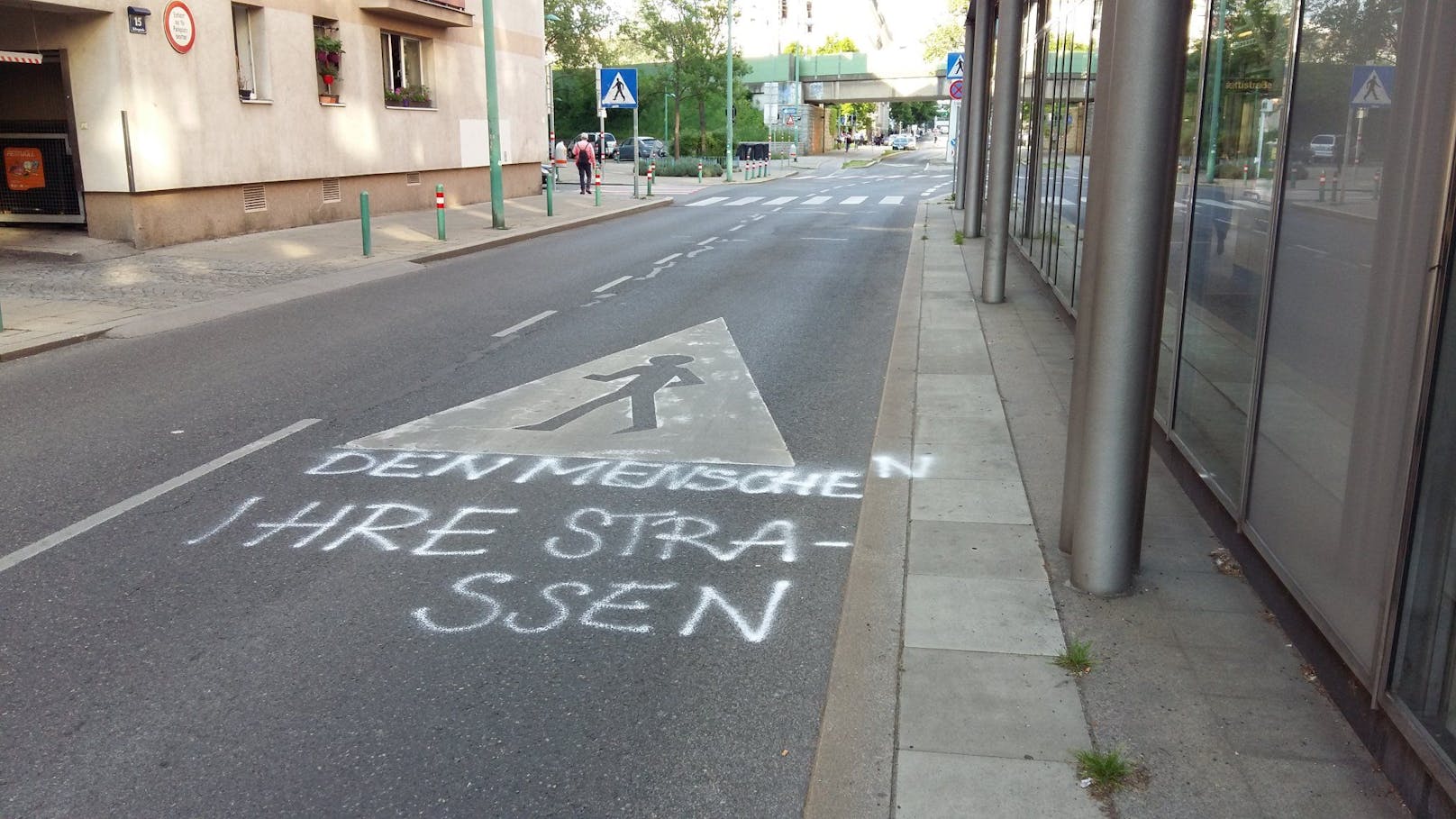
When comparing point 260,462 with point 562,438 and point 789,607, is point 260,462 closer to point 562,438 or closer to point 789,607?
point 562,438

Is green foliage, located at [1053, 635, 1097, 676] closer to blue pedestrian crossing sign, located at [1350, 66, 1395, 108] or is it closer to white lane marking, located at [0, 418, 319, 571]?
blue pedestrian crossing sign, located at [1350, 66, 1395, 108]

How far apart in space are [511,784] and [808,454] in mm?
4055

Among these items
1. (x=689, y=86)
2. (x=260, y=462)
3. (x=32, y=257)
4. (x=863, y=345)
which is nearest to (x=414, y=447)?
(x=260, y=462)

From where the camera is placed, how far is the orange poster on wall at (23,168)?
18609 mm

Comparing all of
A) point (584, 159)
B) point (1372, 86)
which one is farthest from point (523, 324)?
point (584, 159)

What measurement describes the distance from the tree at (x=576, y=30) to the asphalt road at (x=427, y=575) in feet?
203

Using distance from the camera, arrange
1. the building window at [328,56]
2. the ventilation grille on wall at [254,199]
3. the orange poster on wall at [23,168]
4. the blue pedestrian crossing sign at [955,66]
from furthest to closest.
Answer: the blue pedestrian crossing sign at [955,66], the building window at [328,56], the ventilation grille on wall at [254,199], the orange poster on wall at [23,168]

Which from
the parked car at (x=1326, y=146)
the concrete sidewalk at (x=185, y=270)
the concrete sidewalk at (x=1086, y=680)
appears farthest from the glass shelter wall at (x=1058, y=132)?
the concrete sidewalk at (x=185, y=270)

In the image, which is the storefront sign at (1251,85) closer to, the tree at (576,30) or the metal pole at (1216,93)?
the metal pole at (1216,93)

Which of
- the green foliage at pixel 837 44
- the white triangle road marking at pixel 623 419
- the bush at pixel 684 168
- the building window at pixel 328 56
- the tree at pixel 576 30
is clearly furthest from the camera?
the green foliage at pixel 837 44

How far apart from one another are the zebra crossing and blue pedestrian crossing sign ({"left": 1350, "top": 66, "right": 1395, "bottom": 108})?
2876 cm

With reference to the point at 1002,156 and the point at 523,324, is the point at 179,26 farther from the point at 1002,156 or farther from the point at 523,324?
the point at 1002,156

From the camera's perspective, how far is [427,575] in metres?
5.32

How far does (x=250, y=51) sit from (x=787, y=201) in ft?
56.5
